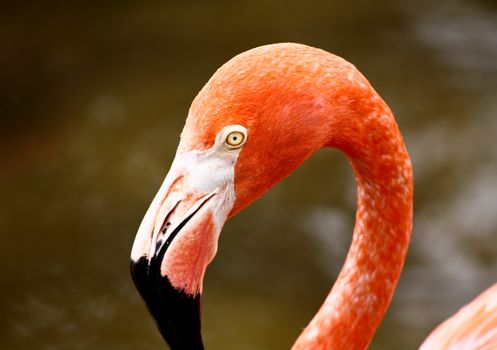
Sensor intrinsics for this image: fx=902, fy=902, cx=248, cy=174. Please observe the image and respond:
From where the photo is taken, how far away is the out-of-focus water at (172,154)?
3.71 m

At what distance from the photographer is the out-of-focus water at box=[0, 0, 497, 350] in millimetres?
3707

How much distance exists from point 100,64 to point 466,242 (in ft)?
7.00

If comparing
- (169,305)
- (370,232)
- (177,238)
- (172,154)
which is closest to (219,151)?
(177,238)

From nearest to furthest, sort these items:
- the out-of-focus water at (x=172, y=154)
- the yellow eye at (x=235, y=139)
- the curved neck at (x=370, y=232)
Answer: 1. the yellow eye at (x=235, y=139)
2. the curved neck at (x=370, y=232)
3. the out-of-focus water at (x=172, y=154)

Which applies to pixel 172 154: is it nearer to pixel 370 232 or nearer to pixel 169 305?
pixel 370 232

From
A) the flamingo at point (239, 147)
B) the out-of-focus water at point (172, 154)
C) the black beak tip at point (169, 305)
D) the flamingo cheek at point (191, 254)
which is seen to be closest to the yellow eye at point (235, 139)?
the flamingo at point (239, 147)

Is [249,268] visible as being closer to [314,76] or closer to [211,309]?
[211,309]

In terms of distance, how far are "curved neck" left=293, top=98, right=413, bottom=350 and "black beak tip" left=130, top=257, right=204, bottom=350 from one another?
0.45 meters

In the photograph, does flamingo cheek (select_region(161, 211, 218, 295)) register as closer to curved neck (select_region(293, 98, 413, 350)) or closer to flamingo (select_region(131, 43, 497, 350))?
flamingo (select_region(131, 43, 497, 350))

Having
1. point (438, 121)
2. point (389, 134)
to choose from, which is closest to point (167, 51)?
point (438, 121)

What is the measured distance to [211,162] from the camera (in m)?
1.92

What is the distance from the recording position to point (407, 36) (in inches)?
193

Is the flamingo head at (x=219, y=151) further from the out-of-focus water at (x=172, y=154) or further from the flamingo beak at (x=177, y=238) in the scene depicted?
the out-of-focus water at (x=172, y=154)

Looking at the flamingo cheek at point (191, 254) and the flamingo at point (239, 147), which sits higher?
the flamingo at point (239, 147)
